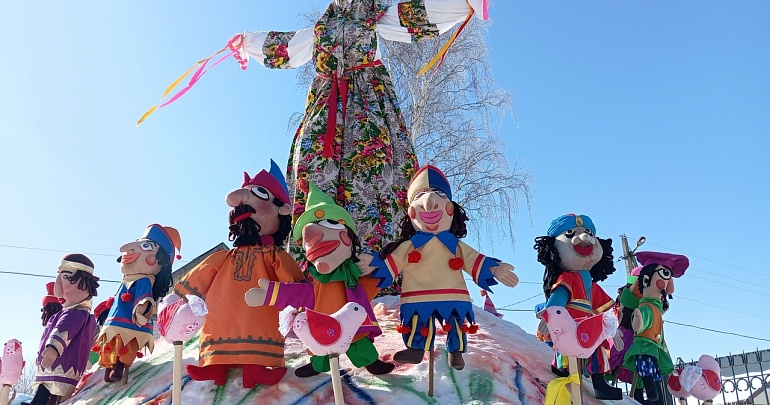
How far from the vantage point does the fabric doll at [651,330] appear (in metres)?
3.64

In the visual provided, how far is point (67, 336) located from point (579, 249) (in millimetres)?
3001

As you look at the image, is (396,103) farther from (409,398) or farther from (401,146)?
(409,398)

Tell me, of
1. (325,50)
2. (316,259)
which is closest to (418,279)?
(316,259)

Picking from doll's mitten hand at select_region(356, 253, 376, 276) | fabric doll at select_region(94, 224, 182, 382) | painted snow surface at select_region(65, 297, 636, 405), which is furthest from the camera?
fabric doll at select_region(94, 224, 182, 382)

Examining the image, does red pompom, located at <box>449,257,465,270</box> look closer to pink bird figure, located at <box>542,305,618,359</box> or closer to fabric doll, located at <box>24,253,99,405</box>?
pink bird figure, located at <box>542,305,618,359</box>

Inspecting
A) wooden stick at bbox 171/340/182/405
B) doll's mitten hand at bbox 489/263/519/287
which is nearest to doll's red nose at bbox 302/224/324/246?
wooden stick at bbox 171/340/182/405

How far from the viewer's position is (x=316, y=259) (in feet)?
9.66

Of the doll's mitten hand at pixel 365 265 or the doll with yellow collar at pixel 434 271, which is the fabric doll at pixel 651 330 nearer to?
the doll with yellow collar at pixel 434 271

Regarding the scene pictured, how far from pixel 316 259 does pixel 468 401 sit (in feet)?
3.12

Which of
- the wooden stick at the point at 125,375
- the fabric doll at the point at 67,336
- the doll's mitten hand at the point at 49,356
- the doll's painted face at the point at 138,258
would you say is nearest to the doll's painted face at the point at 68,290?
the fabric doll at the point at 67,336

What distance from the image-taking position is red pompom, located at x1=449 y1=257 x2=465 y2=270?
3.03 m

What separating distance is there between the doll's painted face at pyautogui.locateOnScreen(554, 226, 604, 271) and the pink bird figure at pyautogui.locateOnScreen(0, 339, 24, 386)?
3027 millimetres

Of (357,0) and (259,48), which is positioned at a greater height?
(357,0)

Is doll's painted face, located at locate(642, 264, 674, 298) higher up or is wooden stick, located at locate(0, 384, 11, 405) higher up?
doll's painted face, located at locate(642, 264, 674, 298)
